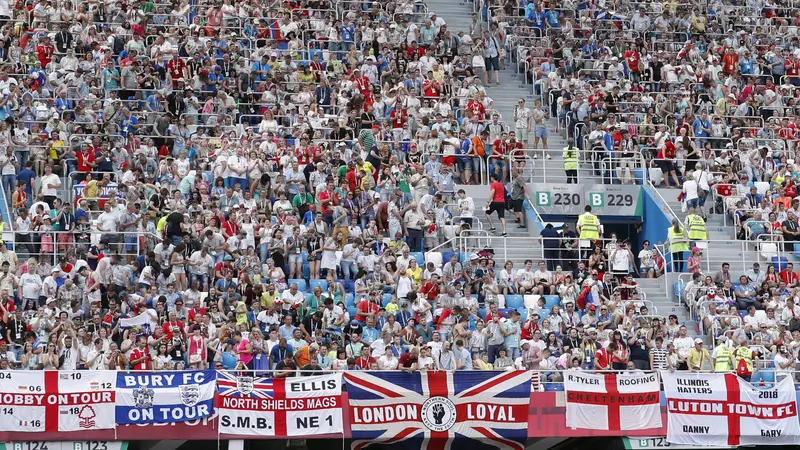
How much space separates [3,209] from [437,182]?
371 inches

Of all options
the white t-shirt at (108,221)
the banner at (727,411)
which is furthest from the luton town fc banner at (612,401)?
the white t-shirt at (108,221)

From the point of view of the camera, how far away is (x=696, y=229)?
1496 inches

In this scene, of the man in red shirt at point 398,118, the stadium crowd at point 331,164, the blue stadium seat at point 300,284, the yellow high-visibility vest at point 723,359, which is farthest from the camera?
the man in red shirt at point 398,118

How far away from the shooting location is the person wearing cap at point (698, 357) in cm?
3291

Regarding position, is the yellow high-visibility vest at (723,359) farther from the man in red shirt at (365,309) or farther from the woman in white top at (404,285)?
the man in red shirt at (365,309)

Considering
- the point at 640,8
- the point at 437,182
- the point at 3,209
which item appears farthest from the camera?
the point at 640,8

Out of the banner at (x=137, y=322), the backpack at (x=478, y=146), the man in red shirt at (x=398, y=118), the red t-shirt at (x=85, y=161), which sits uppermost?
the man in red shirt at (x=398, y=118)

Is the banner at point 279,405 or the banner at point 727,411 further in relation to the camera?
the banner at point 727,411

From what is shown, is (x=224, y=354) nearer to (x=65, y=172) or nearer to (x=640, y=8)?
(x=65, y=172)

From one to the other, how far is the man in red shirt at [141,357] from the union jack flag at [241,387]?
1568 millimetres

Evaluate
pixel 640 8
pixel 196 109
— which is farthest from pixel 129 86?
pixel 640 8

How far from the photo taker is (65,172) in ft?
120

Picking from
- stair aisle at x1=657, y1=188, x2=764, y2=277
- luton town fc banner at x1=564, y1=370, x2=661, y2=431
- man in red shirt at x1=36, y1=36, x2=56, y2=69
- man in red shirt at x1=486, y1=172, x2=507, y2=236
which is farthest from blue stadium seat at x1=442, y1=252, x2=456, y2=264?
man in red shirt at x1=36, y1=36, x2=56, y2=69

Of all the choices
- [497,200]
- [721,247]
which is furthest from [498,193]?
[721,247]
